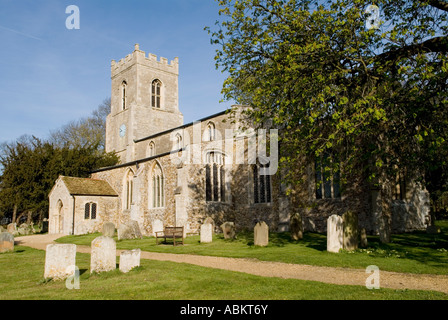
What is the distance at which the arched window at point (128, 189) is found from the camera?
2613 centimetres

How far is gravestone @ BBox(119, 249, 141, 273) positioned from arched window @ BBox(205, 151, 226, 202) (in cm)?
1365

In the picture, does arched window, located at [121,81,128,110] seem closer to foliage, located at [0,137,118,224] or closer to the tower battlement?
the tower battlement

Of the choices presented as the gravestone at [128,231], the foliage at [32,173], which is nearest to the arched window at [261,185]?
the gravestone at [128,231]

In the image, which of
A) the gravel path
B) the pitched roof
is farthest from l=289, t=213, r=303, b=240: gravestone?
the pitched roof

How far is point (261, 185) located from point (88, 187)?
Answer: 1346 centimetres

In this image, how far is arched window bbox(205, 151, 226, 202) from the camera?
73.2ft

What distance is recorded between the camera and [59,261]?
25.9 ft

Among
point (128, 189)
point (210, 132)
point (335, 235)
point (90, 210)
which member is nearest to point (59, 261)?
point (335, 235)

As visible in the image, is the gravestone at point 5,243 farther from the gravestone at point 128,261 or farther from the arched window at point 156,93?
the arched window at point 156,93

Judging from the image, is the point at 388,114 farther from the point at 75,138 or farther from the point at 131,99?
the point at 75,138
